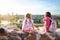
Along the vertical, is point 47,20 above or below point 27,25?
above

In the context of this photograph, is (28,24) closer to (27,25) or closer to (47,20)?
(27,25)

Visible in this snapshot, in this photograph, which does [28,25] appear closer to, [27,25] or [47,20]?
[27,25]

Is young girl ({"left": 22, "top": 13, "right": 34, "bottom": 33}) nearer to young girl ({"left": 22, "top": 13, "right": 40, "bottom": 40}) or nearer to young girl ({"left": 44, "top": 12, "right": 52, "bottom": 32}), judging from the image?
young girl ({"left": 22, "top": 13, "right": 40, "bottom": 40})

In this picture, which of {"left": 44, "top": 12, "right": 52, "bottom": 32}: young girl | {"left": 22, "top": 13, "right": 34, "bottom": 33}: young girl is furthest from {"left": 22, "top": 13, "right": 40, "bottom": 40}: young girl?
{"left": 44, "top": 12, "right": 52, "bottom": 32}: young girl

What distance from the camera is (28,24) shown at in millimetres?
6172

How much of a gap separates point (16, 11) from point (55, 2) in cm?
114

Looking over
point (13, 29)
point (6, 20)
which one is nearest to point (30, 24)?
point (13, 29)

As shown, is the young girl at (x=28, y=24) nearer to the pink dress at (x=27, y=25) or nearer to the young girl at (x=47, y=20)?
the pink dress at (x=27, y=25)

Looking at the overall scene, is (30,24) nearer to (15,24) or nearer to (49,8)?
(15,24)

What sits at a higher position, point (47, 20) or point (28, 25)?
point (47, 20)

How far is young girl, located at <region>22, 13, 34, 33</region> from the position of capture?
607 cm

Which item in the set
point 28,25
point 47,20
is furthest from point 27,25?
point 47,20

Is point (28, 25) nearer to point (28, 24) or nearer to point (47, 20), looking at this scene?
point (28, 24)

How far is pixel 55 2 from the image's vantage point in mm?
6910
